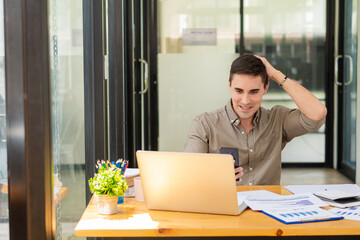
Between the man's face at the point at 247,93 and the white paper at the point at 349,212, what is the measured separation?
0.84 meters

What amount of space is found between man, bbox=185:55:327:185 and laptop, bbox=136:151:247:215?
75 cm

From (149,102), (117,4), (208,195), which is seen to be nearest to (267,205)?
(208,195)

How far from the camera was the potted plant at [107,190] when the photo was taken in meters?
1.67

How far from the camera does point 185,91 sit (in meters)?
5.63

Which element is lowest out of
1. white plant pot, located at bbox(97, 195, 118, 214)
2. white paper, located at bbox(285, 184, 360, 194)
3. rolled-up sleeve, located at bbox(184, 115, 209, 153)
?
white paper, located at bbox(285, 184, 360, 194)

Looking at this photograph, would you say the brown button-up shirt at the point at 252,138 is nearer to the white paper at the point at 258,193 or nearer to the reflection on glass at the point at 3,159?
the white paper at the point at 258,193

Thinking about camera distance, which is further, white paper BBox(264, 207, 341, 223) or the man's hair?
the man's hair

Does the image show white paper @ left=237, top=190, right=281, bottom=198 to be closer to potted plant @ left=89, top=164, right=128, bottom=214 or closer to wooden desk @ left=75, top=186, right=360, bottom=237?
wooden desk @ left=75, top=186, right=360, bottom=237

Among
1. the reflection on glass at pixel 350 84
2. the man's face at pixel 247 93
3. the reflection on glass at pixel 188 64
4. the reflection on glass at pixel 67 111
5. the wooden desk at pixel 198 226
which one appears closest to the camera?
the wooden desk at pixel 198 226

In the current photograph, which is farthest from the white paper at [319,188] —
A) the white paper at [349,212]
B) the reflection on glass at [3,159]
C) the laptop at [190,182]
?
the reflection on glass at [3,159]

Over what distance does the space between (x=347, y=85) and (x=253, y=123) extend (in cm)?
353

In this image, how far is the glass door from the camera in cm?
545

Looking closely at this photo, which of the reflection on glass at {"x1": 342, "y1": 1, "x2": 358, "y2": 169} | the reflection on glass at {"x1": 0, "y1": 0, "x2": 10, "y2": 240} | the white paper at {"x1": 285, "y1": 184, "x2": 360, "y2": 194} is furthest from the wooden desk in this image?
the reflection on glass at {"x1": 342, "y1": 1, "x2": 358, "y2": 169}

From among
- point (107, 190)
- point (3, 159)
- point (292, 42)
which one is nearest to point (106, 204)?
point (107, 190)
